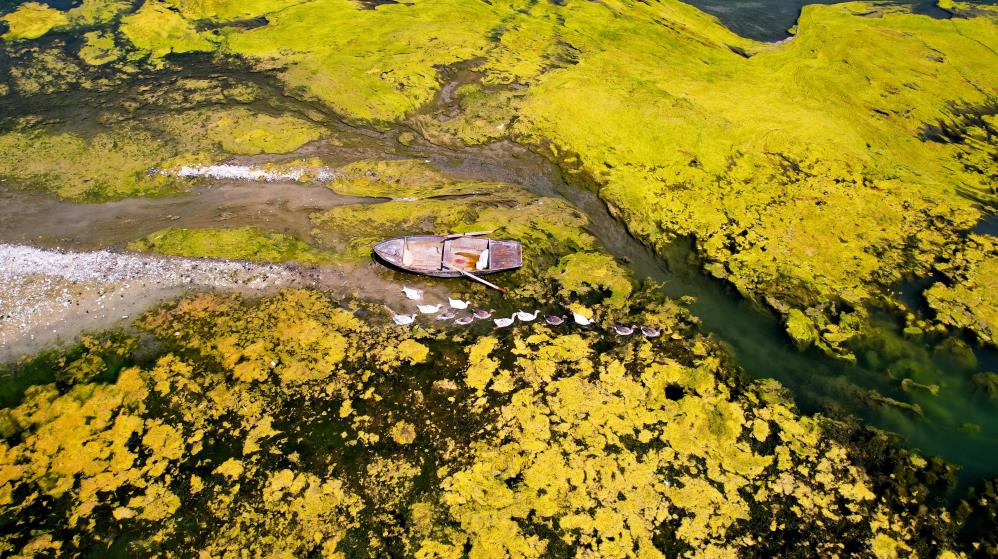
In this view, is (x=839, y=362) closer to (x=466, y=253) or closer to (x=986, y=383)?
(x=986, y=383)

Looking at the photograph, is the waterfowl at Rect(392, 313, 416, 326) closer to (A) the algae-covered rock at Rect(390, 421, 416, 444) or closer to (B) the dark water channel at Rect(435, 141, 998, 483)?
(A) the algae-covered rock at Rect(390, 421, 416, 444)

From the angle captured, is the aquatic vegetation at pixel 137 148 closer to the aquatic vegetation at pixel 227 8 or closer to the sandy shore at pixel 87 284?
the sandy shore at pixel 87 284

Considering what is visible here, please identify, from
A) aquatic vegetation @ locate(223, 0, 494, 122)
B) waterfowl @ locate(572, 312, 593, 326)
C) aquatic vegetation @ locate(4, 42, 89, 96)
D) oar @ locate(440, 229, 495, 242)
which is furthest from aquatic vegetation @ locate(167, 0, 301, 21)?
waterfowl @ locate(572, 312, 593, 326)

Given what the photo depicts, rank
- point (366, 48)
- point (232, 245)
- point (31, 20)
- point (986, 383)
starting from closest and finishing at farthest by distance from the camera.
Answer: point (986, 383)
point (232, 245)
point (366, 48)
point (31, 20)

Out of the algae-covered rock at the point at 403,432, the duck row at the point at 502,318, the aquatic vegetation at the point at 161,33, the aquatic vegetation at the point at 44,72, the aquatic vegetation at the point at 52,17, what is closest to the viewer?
the algae-covered rock at the point at 403,432

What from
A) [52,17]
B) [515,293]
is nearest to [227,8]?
[52,17]

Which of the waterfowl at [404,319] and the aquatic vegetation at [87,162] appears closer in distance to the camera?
the waterfowl at [404,319]

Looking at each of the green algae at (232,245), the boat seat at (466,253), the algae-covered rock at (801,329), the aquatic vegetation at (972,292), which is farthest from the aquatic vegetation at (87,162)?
the aquatic vegetation at (972,292)
